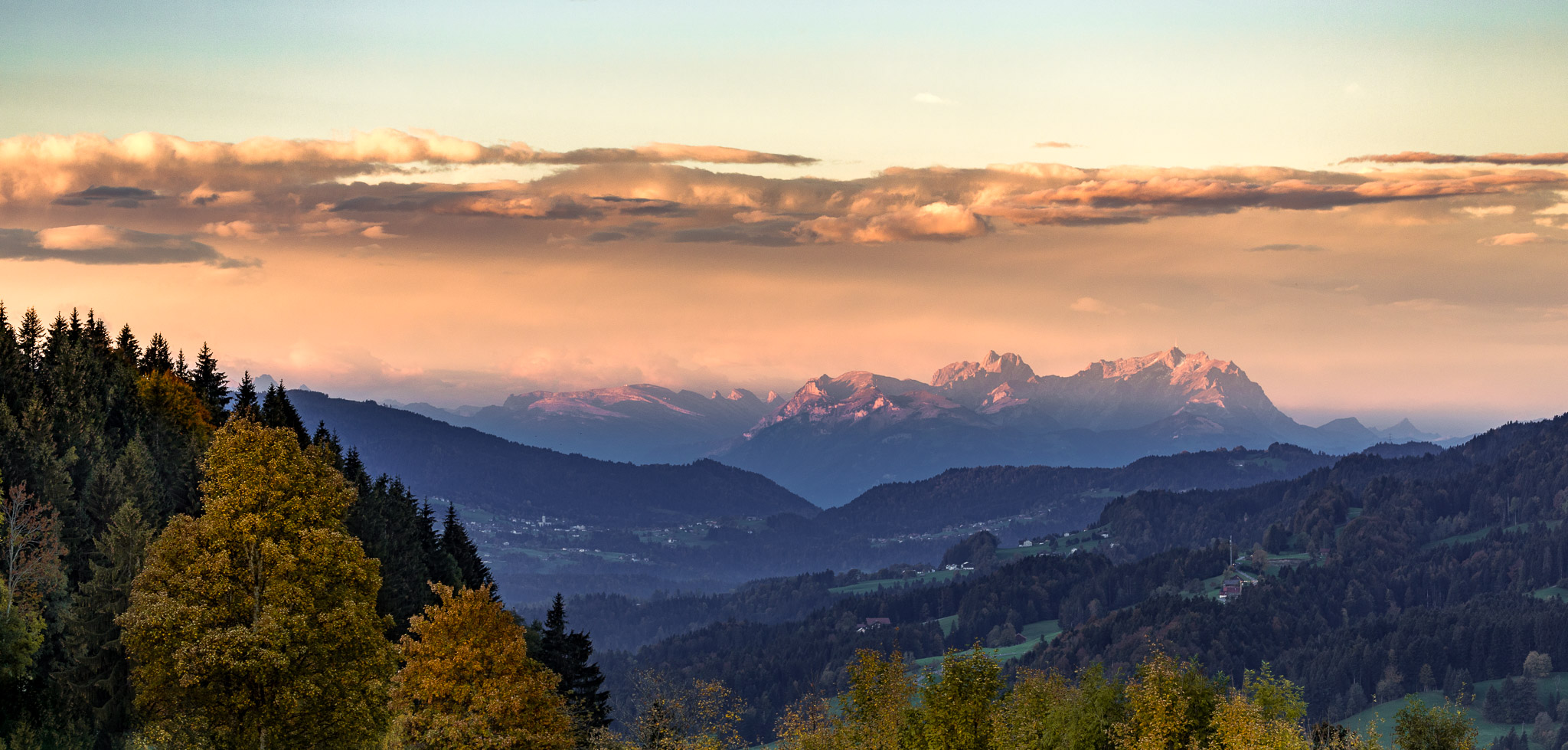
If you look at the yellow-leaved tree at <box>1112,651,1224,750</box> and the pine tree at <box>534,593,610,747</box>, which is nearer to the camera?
the yellow-leaved tree at <box>1112,651,1224,750</box>

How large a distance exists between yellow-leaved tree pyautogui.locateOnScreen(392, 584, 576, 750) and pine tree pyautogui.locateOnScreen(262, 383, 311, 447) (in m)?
82.0

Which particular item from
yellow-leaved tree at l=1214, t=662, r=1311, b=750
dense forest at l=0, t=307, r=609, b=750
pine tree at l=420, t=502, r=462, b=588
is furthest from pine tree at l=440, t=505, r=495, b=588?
yellow-leaved tree at l=1214, t=662, r=1311, b=750

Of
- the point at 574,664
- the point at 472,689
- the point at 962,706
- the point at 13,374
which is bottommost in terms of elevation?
the point at 574,664

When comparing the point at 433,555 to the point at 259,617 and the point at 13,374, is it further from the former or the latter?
the point at 259,617

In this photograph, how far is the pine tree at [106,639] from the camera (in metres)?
75.6

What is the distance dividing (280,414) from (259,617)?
91076 mm

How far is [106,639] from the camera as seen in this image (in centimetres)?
7756

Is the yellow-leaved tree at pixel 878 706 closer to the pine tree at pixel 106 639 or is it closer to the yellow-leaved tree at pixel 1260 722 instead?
the yellow-leaved tree at pixel 1260 722

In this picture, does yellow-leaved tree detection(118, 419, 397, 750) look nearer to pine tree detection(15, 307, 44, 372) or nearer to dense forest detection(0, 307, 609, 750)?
dense forest detection(0, 307, 609, 750)

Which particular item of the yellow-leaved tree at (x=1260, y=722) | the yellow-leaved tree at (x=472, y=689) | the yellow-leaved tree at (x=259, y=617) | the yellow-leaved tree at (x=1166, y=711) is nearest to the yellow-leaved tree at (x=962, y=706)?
the yellow-leaved tree at (x=1166, y=711)

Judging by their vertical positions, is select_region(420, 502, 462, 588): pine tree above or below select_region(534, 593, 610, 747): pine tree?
above

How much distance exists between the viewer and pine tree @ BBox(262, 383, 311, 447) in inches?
5763

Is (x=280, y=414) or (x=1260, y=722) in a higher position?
(x=280, y=414)

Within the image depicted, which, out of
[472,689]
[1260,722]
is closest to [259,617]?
[472,689]
